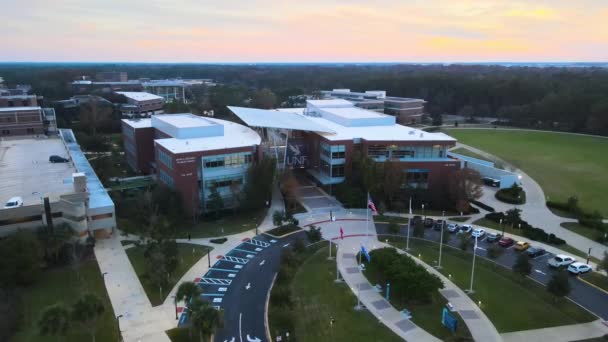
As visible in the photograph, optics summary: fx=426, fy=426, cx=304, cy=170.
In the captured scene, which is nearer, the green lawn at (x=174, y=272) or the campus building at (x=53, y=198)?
the green lawn at (x=174, y=272)

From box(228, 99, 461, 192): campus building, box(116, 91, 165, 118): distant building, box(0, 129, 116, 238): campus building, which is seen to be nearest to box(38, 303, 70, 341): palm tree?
box(0, 129, 116, 238): campus building

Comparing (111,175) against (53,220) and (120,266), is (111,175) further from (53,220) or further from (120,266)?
(120,266)

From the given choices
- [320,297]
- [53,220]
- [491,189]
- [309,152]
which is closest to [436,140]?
[491,189]

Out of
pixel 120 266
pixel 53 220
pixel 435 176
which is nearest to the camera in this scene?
pixel 120 266

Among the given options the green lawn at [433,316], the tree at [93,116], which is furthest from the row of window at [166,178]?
the tree at [93,116]

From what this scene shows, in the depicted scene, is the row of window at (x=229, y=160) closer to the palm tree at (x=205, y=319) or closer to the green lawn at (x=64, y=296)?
the green lawn at (x=64, y=296)

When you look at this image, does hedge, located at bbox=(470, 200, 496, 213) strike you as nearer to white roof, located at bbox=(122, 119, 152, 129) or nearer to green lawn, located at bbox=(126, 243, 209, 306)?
green lawn, located at bbox=(126, 243, 209, 306)
